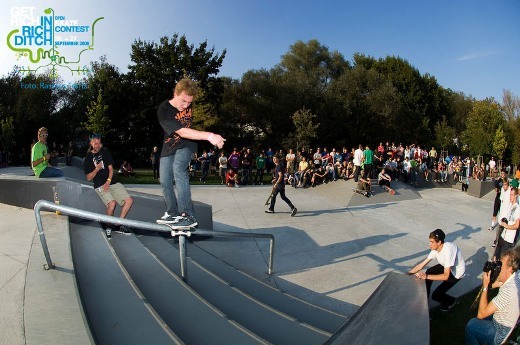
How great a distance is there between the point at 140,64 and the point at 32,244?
1313 inches

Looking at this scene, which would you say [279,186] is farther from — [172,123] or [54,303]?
[54,303]

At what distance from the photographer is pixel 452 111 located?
166ft

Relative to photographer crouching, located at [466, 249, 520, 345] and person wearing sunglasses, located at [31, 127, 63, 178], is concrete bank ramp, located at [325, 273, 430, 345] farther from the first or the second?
person wearing sunglasses, located at [31, 127, 63, 178]

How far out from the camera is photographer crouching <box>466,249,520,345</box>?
3.48 metres

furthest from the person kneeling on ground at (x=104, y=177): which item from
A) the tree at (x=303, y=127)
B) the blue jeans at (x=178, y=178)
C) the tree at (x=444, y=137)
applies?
the tree at (x=444, y=137)

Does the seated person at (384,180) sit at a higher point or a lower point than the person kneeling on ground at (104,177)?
lower

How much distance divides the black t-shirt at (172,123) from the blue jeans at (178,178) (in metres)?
0.05

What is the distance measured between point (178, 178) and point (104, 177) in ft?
7.19

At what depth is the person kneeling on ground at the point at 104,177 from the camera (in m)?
5.22

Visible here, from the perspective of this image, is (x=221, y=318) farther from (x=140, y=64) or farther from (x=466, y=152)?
(x=466, y=152)

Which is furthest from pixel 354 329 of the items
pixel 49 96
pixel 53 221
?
pixel 49 96

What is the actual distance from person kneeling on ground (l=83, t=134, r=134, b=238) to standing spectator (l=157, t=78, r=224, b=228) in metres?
1.77

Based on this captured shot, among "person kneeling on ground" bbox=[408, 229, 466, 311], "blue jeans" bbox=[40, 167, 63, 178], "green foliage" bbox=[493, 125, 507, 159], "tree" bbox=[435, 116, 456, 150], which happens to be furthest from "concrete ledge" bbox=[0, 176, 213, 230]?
"green foliage" bbox=[493, 125, 507, 159]

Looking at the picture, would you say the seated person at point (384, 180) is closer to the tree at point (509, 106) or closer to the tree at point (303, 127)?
the tree at point (303, 127)
